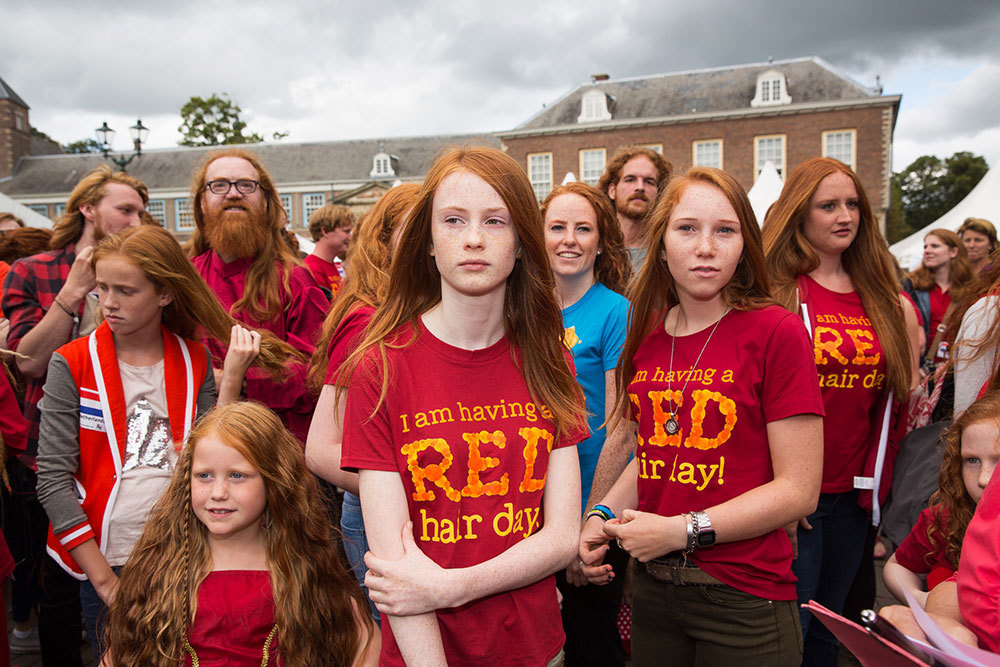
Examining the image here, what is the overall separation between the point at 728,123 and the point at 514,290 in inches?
1302

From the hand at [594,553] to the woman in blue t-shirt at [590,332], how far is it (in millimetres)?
390

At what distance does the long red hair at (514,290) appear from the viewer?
5.41 feet

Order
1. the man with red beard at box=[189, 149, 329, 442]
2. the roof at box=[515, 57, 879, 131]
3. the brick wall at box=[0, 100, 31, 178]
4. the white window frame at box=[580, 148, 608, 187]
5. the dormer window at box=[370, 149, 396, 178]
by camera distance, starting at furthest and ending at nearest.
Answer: the brick wall at box=[0, 100, 31, 178] → the dormer window at box=[370, 149, 396, 178] → the white window frame at box=[580, 148, 608, 187] → the roof at box=[515, 57, 879, 131] → the man with red beard at box=[189, 149, 329, 442]

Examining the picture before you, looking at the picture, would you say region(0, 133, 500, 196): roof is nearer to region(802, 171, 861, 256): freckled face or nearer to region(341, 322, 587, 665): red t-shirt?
region(802, 171, 861, 256): freckled face

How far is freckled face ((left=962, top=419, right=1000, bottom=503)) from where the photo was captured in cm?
179

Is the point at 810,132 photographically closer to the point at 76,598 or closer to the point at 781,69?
the point at 781,69

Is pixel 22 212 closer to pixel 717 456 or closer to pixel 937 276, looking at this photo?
pixel 717 456

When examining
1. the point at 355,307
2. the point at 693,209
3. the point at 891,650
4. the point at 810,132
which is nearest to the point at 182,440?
the point at 355,307

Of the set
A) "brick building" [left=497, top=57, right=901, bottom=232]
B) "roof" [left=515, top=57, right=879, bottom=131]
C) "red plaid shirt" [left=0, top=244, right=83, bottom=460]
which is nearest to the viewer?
"red plaid shirt" [left=0, top=244, right=83, bottom=460]

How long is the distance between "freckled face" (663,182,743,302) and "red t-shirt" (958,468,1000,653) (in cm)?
87

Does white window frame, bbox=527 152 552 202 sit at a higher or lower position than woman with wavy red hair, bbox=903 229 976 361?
higher

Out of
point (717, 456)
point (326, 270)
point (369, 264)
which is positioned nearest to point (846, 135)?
point (326, 270)

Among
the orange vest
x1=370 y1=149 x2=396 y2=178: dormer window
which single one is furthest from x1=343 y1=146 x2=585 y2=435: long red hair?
x1=370 y1=149 x2=396 y2=178: dormer window

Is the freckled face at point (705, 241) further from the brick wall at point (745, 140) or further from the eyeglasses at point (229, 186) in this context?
the brick wall at point (745, 140)
